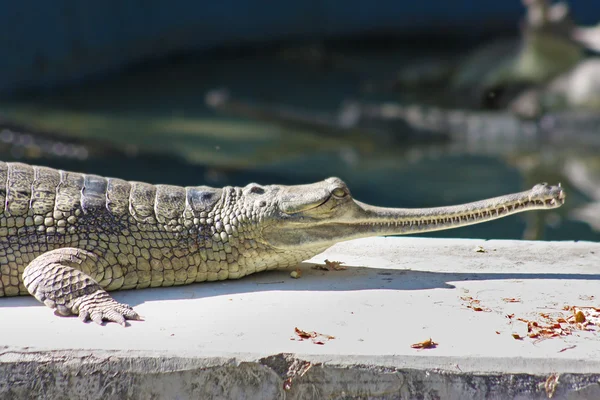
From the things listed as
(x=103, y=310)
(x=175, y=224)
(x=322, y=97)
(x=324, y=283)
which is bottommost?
(x=103, y=310)

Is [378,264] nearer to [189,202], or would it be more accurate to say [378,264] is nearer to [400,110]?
[189,202]

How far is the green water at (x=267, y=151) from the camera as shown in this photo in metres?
8.73

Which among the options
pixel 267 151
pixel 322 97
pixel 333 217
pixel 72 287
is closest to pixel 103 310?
pixel 72 287

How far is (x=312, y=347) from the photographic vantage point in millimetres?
2873

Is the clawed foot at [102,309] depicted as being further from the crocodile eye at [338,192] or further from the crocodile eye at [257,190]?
the crocodile eye at [338,192]

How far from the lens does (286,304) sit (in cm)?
335

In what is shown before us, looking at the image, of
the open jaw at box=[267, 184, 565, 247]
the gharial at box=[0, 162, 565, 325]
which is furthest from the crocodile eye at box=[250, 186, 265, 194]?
the open jaw at box=[267, 184, 565, 247]

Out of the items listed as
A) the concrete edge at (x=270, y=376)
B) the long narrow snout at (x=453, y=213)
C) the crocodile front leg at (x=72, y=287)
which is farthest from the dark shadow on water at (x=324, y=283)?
the concrete edge at (x=270, y=376)

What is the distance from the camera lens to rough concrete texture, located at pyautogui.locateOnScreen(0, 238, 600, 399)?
2748 millimetres

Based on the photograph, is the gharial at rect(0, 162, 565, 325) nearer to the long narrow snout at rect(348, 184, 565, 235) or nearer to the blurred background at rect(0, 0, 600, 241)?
the long narrow snout at rect(348, 184, 565, 235)

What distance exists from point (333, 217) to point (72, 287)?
3.81 ft

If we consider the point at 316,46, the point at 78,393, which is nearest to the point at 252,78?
the point at 316,46

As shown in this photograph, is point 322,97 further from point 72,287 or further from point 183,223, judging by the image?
point 72,287

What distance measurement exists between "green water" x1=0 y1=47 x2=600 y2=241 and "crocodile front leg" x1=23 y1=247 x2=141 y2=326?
14.6ft
